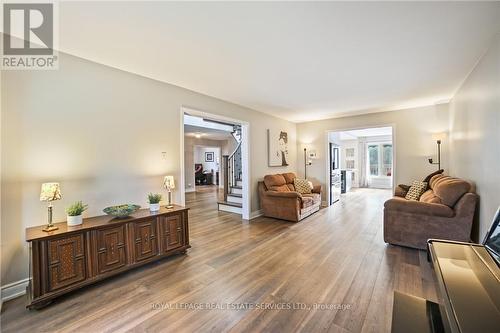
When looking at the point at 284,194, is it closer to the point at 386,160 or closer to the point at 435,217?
the point at 435,217

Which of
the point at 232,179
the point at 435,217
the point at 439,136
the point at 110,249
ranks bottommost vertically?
the point at 110,249

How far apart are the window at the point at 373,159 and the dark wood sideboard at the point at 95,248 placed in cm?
1054

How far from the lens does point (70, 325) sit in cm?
168

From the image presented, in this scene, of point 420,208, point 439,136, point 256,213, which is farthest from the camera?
point 256,213

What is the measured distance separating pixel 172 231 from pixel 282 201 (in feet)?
8.48

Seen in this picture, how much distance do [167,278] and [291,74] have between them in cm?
314

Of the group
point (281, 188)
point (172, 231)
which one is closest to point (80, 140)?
point (172, 231)

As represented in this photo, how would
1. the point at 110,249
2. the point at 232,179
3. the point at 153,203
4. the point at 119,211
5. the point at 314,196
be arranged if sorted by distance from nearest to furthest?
the point at 110,249, the point at 119,211, the point at 153,203, the point at 314,196, the point at 232,179

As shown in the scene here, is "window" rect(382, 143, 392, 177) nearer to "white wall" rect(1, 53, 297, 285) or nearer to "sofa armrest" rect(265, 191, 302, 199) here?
"sofa armrest" rect(265, 191, 302, 199)

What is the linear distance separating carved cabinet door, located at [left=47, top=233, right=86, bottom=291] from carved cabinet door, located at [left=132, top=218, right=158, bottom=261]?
51cm

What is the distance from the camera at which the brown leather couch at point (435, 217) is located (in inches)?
108

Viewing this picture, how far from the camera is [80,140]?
245 centimetres

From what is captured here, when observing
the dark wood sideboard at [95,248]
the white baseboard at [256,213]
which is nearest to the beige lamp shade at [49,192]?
the dark wood sideboard at [95,248]

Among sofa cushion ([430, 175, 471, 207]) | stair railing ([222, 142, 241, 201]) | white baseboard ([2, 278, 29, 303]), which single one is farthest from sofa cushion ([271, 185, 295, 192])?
white baseboard ([2, 278, 29, 303])
